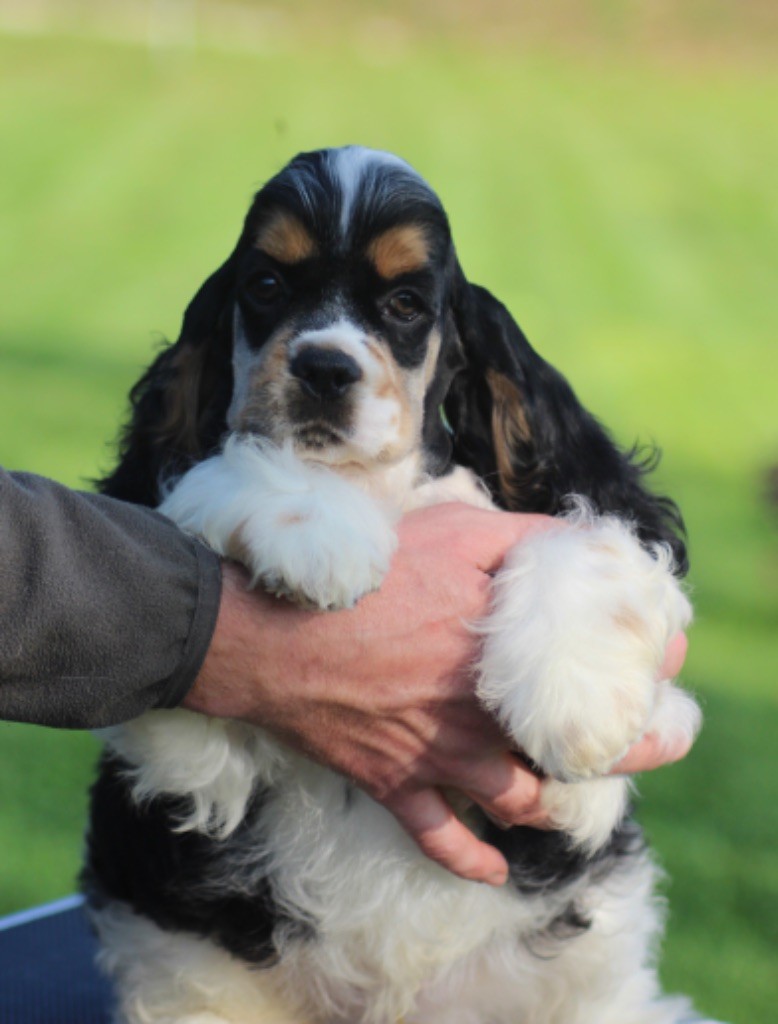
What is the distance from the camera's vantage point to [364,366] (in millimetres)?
2846

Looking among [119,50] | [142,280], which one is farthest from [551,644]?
[119,50]

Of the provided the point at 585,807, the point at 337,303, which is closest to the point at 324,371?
the point at 337,303

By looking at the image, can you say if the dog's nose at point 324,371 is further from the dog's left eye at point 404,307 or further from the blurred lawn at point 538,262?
the blurred lawn at point 538,262

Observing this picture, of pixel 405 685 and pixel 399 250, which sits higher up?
pixel 399 250

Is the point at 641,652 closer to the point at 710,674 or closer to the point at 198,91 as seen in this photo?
the point at 710,674

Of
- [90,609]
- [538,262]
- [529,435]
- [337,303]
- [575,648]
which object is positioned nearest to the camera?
[90,609]

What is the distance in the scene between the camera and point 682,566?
319 centimetres

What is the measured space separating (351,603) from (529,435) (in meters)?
0.73

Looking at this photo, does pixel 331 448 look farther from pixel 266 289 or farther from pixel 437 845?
pixel 437 845

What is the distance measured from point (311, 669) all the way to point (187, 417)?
0.83m

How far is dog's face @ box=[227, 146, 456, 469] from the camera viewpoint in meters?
2.85

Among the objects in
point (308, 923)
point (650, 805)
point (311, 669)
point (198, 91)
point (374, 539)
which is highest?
point (198, 91)

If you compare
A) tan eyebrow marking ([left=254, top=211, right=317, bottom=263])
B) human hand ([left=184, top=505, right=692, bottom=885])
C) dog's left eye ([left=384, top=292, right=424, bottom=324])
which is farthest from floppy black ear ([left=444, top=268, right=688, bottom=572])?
tan eyebrow marking ([left=254, top=211, right=317, bottom=263])

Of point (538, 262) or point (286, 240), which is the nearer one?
point (286, 240)
